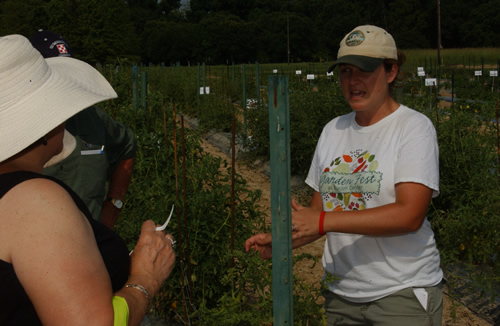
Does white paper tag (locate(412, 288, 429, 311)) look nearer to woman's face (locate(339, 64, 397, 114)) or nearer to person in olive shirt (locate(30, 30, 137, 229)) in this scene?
woman's face (locate(339, 64, 397, 114))

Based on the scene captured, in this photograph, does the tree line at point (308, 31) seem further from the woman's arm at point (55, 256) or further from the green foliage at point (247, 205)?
the woman's arm at point (55, 256)

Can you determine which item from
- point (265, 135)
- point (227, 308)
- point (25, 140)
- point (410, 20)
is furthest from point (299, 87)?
point (410, 20)

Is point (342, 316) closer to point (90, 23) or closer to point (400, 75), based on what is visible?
point (400, 75)

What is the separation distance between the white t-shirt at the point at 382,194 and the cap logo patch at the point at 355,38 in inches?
11.1

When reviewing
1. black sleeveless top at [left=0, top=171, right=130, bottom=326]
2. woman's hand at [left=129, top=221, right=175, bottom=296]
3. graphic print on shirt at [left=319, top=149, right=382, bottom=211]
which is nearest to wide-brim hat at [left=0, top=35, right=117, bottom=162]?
black sleeveless top at [left=0, top=171, right=130, bottom=326]

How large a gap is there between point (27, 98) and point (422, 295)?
134 centimetres

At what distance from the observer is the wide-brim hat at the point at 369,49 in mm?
1829

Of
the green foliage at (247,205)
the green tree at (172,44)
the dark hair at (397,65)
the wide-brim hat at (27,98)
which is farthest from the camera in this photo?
the green tree at (172,44)

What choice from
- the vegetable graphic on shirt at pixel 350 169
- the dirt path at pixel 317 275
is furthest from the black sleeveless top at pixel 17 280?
the dirt path at pixel 317 275

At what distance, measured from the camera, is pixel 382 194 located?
5.74 feet

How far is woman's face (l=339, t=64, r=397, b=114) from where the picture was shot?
1864mm

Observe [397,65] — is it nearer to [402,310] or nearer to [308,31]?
[402,310]

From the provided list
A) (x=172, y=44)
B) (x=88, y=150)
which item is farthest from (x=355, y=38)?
(x=172, y=44)

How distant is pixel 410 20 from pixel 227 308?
197ft
